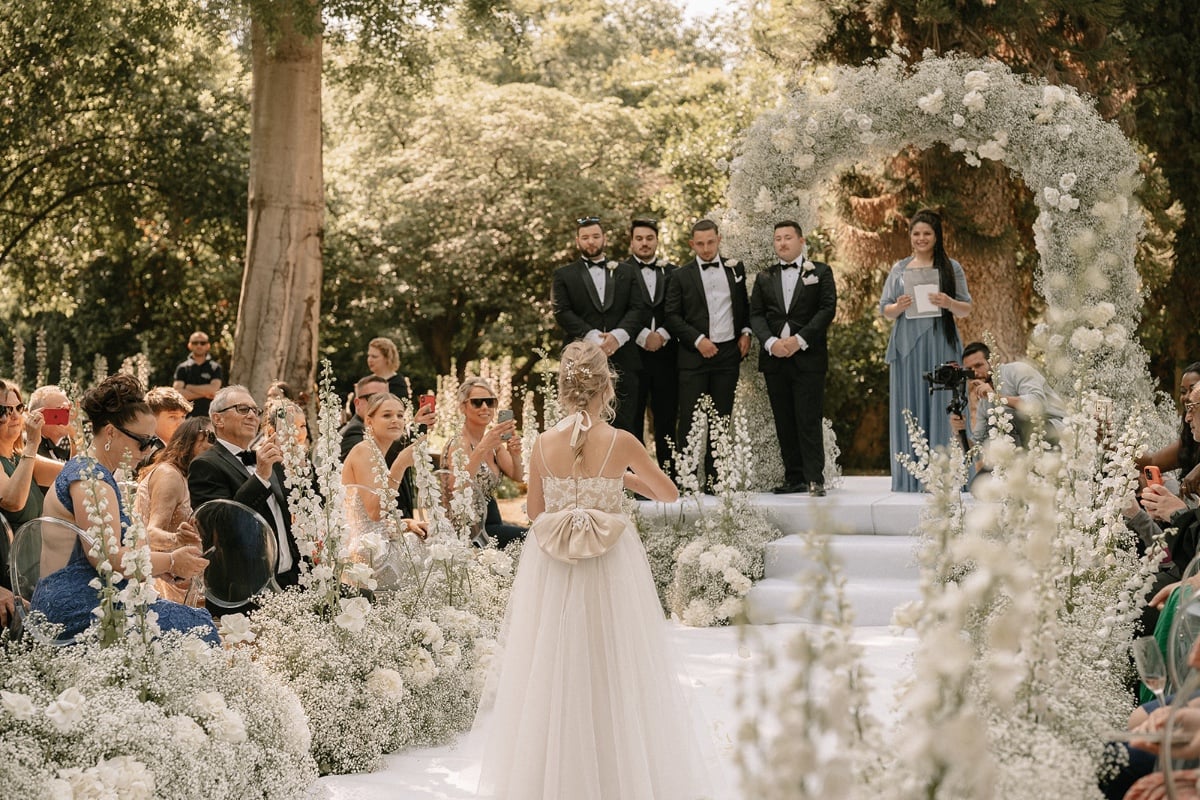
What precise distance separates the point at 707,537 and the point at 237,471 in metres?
3.17

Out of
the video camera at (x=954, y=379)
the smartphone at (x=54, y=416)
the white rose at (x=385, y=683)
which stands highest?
the video camera at (x=954, y=379)

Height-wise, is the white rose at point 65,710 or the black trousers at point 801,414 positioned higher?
the black trousers at point 801,414

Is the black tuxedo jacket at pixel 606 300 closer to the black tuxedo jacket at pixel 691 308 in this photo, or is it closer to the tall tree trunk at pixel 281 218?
the black tuxedo jacket at pixel 691 308

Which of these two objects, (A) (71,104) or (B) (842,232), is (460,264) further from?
(B) (842,232)

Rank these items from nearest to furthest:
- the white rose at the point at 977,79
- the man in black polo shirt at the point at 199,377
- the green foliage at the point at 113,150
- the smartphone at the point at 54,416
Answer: the smartphone at the point at 54,416 → the white rose at the point at 977,79 → the man in black polo shirt at the point at 199,377 → the green foliage at the point at 113,150

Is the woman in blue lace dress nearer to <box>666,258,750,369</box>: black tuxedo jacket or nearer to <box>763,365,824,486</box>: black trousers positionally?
<box>666,258,750,369</box>: black tuxedo jacket

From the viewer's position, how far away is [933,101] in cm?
907

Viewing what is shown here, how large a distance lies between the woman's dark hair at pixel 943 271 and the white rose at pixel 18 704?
6.66 m

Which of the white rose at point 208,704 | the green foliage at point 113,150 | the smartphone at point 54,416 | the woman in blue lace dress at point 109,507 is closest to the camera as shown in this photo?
the white rose at point 208,704

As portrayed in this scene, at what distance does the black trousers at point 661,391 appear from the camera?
909 cm

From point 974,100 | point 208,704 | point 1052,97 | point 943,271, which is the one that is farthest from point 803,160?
point 208,704

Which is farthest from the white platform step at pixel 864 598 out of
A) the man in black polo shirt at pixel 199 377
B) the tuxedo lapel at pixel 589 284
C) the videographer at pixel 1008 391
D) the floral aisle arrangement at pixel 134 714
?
the man in black polo shirt at pixel 199 377

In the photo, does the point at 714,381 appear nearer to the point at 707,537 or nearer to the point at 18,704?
the point at 707,537

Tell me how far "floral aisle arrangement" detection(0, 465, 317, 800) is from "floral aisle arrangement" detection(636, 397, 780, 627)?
3401 mm
